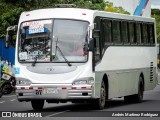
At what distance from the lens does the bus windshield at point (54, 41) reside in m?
24.0

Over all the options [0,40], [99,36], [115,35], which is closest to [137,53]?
[115,35]

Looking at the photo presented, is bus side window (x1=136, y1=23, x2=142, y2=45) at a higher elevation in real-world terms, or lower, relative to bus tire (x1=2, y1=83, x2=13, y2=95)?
higher

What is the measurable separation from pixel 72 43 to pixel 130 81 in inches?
211

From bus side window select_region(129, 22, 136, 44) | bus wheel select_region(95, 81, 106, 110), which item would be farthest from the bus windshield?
bus side window select_region(129, 22, 136, 44)

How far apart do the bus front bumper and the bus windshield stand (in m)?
0.84

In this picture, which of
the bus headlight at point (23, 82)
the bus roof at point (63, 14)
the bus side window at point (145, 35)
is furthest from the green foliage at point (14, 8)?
the bus headlight at point (23, 82)

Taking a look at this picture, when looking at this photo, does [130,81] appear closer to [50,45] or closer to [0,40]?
[50,45]

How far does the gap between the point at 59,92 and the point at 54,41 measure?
1548 millimetres

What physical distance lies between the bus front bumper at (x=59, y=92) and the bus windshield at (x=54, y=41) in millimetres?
845

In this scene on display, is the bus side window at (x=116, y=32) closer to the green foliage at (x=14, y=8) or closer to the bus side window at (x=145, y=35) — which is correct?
the bus side window at (x=145, y=35)

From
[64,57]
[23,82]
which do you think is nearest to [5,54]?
[23,82]

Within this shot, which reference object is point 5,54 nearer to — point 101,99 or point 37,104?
point 37,104

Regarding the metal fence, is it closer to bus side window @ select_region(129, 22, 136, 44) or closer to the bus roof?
bus side window @ select_region(129, 22, 136, 44)

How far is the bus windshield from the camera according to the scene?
24016mm
